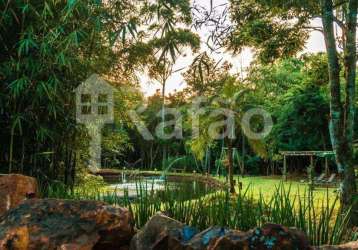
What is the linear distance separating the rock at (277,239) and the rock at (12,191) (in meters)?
1.78

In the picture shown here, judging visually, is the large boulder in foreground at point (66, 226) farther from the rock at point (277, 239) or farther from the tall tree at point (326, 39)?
the tall tree at point (326, 39)

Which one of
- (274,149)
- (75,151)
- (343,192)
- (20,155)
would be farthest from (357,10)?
(274,149)

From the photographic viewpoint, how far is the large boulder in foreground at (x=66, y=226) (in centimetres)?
233

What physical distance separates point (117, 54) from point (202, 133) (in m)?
4.34

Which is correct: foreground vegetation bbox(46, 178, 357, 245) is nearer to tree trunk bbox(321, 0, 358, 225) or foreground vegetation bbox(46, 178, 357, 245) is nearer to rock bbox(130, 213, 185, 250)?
rock bbox(130, 213, 185, 250)

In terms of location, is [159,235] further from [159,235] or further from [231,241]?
[231,241]

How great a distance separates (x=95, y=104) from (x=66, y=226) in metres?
4.08

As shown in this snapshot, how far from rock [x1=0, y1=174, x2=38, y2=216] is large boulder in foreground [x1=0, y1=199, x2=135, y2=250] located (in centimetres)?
50

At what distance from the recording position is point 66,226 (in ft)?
7.80

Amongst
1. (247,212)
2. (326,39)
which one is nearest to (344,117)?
(326,39)

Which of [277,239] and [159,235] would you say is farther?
[159,235]

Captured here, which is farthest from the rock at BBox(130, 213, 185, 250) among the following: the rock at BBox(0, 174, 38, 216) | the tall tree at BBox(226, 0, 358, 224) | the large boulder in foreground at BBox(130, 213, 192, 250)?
the tall tree at BBox(226, 0, 358, 224)

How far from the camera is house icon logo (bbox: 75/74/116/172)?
5633mm

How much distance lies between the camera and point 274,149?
1864 centimetres
